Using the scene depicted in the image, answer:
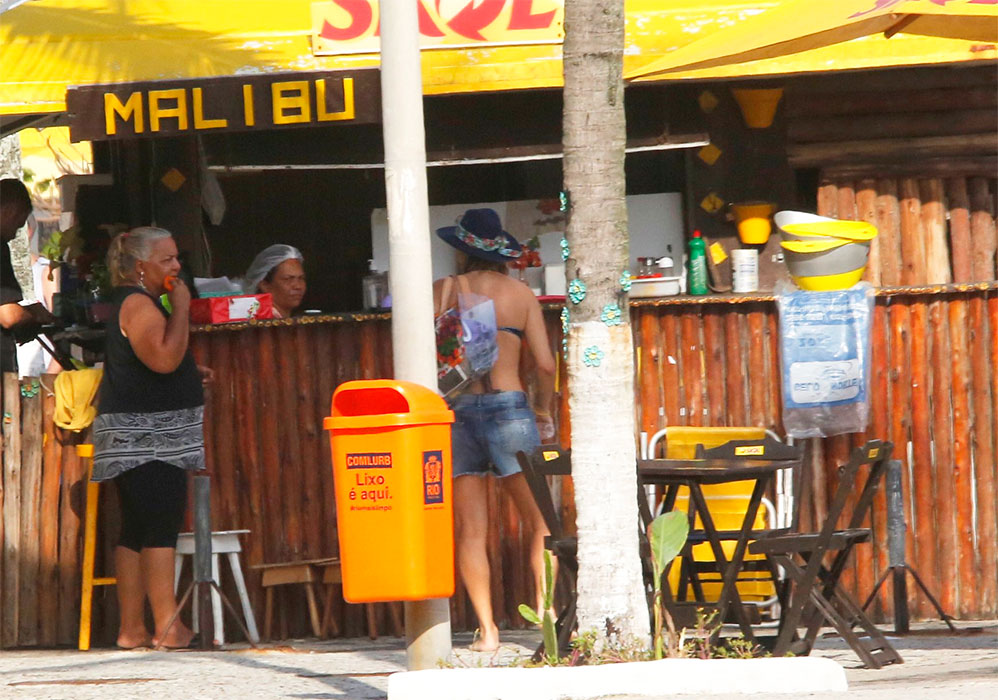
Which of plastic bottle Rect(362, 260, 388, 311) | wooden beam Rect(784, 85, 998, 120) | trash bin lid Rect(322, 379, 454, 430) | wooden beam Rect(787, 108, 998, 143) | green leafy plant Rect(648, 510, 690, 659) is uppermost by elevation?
wooden beam Rect(784, 85, 998, 120)

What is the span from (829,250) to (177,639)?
13.2 feet

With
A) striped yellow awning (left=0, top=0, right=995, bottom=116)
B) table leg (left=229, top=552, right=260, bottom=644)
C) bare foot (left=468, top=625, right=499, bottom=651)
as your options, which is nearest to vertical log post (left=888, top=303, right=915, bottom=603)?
striped yellow awning (left=0, top=0, right=995, bottom=116)

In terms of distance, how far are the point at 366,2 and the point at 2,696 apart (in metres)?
4.39

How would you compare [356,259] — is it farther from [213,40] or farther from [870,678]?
[870,678]

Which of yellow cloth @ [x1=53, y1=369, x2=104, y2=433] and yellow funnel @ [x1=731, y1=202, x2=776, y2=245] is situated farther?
yellow funnel @ [x1=731, y1=202, x2=776, y2=245]

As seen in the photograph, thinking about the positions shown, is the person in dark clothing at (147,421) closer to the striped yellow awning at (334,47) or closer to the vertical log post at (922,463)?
A: the striped yellow awning at (334,47)

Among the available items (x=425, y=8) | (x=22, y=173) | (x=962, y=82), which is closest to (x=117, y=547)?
(x=425, y=8)

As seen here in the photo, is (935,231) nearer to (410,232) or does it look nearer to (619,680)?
(410,232)

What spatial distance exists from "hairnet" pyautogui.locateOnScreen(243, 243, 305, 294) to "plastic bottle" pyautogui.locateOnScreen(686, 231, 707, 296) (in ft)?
7.57

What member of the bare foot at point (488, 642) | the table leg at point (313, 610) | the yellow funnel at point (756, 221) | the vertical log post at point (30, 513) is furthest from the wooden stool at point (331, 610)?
the yellow funnel at point (756, 221)

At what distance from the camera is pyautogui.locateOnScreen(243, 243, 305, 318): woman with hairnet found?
8602mm

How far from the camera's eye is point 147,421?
761cm

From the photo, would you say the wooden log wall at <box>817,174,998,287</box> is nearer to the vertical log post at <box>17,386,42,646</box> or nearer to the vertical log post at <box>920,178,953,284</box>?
the vertical log post at <box>920,178,953,284</box>

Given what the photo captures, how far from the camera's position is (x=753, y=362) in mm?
8164
